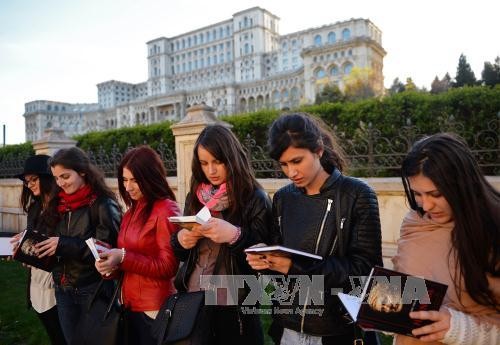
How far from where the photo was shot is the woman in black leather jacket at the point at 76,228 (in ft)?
9.33

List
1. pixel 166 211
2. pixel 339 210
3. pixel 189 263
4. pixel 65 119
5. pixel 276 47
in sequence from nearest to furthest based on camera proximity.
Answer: pixel 339 210 < pixel 189 263 < pixel 166 211 < pixel 276 47 < pixel 65 119

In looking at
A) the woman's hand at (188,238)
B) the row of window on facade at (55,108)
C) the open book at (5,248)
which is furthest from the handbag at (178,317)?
the row of window on facade at (55,108)

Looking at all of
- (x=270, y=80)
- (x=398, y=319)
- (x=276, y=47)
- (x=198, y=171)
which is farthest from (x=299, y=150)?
(x=276, y=47)

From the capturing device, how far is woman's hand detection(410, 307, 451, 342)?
1491mm

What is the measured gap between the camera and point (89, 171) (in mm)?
3197

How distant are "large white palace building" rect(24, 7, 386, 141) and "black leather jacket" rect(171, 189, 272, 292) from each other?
5480cm

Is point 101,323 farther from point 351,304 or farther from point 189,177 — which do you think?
point 189,177

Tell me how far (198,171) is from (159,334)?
947mm

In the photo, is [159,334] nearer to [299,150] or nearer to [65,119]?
[299,150]

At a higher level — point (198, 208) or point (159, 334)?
point (198, 208)

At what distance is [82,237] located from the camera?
296 centimetres

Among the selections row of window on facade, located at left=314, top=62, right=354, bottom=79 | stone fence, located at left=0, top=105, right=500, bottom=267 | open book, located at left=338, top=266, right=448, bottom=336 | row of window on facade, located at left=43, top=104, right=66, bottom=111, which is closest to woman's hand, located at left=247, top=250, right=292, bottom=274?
open book, located at left=338, top=266, right=448, bottom=336

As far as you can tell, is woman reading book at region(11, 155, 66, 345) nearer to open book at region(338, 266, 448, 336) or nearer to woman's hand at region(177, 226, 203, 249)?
woman's hand at region(177, 226, 203, 249)

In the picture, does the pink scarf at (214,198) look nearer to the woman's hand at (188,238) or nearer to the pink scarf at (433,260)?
the woman's hand at (188,238)
